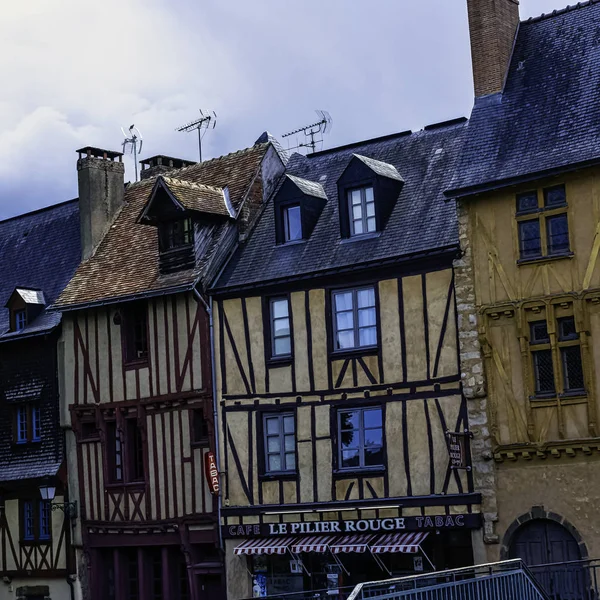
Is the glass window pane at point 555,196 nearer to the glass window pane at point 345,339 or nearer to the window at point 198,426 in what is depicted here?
the glass window pane at point 345,339

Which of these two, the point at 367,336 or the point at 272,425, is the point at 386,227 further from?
the point at 272,425

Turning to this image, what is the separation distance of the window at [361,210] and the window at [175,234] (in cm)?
397

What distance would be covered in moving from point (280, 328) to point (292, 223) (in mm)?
2443

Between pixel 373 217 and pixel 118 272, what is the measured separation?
690 centimetres

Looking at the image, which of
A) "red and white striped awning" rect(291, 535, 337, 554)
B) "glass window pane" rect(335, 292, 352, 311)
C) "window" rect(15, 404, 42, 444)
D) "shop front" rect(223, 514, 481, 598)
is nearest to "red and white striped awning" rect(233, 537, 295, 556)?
"shop front" rect(223, 514, 481, 598)

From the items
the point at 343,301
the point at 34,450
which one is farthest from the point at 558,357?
the point at 34,450

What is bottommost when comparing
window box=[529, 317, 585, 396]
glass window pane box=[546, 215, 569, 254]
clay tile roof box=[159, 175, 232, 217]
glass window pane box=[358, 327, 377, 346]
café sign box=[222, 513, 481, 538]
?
café sign box=[222, 513, 481, 538]

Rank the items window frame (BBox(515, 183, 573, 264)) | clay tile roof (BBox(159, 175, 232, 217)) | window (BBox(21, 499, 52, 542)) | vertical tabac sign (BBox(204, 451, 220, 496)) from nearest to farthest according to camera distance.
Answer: window frame (BBox(515, 183, 573, 264)) → vertical tabac sign (BBox(204, 451, 220, 496)) → clay tile roof (BBox(159, 175, 232, 217)) → window (BBox(21, 499, 52, 542))

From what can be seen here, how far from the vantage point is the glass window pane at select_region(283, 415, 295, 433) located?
A: 2552cm

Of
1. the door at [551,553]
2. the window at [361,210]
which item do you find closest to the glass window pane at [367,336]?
the window at [361,210]

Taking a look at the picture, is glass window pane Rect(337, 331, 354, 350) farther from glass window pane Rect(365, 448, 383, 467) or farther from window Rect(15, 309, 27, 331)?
window Rect(15, 309, 27, 331)

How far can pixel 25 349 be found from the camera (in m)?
31.0

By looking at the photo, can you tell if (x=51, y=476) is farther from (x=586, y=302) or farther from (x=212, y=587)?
(x=586, y=302)

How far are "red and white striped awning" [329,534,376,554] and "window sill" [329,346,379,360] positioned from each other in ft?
11.2
